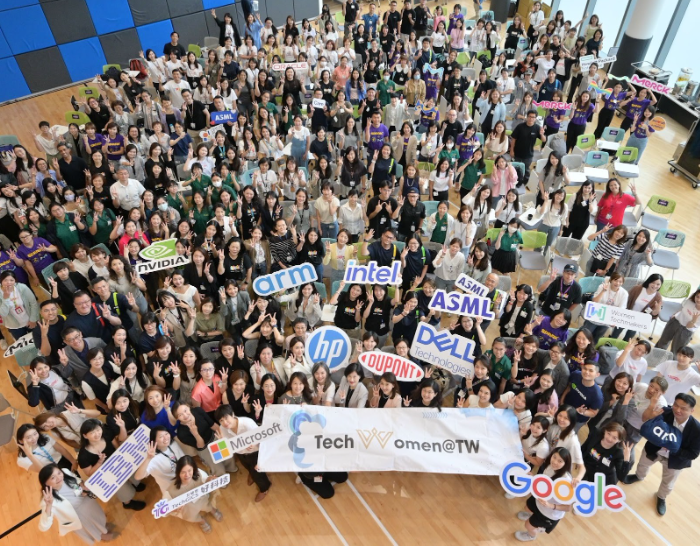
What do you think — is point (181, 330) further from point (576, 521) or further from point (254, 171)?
point (576, 521)

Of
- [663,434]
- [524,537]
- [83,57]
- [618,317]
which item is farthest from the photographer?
[83,57]

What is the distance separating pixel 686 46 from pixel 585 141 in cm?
682

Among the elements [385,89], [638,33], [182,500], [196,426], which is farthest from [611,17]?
[182,500]

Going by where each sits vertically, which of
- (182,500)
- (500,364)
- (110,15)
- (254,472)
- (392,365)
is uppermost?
(110,15)

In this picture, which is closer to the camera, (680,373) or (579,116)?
(680,373)

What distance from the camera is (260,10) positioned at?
17906 millimetres

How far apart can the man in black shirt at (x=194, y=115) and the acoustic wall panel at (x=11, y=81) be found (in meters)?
7.29

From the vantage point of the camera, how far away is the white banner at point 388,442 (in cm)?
541

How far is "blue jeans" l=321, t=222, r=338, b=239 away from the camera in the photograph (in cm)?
823

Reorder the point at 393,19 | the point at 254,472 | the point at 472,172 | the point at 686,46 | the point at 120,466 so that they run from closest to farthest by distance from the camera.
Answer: the point at 120,466 < the point at 254,472 < the point at 472,172 < the point at 686,46 < the point at 393,19

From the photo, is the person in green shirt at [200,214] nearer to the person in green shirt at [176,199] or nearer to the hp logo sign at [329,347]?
the person in green shirt at [176,199]

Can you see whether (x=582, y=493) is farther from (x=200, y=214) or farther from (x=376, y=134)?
(x=376, y=134)

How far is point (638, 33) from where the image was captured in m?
14.1

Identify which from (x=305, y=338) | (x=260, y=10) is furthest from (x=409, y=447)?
(x=260, y=10)
